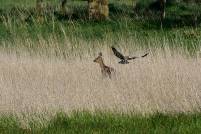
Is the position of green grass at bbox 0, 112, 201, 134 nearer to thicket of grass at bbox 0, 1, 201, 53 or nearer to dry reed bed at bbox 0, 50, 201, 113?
dry reed bed at bbox 0, 50, 201, 113

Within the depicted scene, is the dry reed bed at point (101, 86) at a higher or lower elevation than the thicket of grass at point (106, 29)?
higher

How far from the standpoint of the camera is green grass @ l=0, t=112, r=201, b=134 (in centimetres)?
871

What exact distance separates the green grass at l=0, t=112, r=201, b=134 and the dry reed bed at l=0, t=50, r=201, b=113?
9.7 inches

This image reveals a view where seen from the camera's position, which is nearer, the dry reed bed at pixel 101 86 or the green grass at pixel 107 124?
the green grass at pixel 107 124

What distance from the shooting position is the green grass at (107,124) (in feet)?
28.6

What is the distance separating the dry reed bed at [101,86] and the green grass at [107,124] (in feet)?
0.81

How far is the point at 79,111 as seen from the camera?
31.3ft

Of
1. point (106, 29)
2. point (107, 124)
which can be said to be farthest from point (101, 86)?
point (106, 29)

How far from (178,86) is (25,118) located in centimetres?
290

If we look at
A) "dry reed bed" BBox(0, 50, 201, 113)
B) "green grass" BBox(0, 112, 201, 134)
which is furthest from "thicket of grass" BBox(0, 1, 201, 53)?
"green grass" BBox(0, 112, 201, 134)

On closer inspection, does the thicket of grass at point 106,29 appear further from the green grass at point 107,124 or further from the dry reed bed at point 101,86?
the green grass at point 107,124

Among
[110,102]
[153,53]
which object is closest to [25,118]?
[110,102]

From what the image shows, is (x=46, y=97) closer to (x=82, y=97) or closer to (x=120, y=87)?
(x=82, y=97)

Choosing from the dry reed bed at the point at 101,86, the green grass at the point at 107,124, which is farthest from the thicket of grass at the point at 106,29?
the green grass at the point at 107,124
